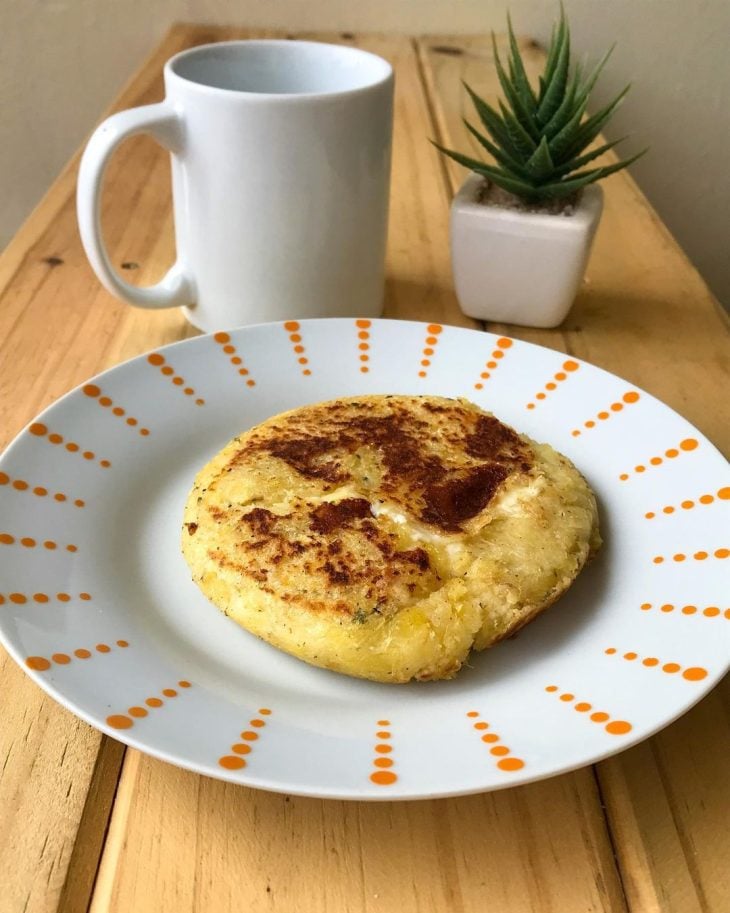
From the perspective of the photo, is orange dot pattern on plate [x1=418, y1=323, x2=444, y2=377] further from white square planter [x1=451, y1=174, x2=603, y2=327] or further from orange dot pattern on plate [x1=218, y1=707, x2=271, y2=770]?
orange dot pattern on plate [x1=218, y1=707, x2=271, y2=770]

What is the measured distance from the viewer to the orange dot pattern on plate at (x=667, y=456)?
83 centimetres

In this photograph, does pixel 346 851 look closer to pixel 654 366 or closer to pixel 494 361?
pixel 494 361

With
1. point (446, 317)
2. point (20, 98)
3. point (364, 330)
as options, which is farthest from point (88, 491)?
point (20, 98)

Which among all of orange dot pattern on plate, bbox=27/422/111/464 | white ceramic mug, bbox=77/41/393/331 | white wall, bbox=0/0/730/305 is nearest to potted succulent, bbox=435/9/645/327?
white ceramic mug, bbox=77/41/393/331

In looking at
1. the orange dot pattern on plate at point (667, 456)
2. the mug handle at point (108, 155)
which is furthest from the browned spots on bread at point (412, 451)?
the mug handle at point (108, 155)

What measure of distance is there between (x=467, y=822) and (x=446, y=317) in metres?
0.78

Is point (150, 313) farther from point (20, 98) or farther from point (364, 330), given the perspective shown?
point (20, 98)

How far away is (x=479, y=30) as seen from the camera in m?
2.29

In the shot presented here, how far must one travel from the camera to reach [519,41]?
2260mm

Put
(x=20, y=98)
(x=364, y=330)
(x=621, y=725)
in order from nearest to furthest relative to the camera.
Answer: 1. (x=621, y=725)
2. (x=364, y=330)
3. (x=20, y=98)

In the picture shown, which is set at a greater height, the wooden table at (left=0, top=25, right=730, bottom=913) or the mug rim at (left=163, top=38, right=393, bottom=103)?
the mug rim at (left=163, top=38, right=393, bottom=103)

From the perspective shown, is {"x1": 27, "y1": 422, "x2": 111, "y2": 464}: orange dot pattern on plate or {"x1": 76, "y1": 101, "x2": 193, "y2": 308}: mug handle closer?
{"x1": 27, "y1": 422, "x2": 111, "y2": 464}: orange dot pattern on plate

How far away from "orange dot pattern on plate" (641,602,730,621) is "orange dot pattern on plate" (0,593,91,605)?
1.44 ft

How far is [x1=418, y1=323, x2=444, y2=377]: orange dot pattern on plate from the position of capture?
1000mm
